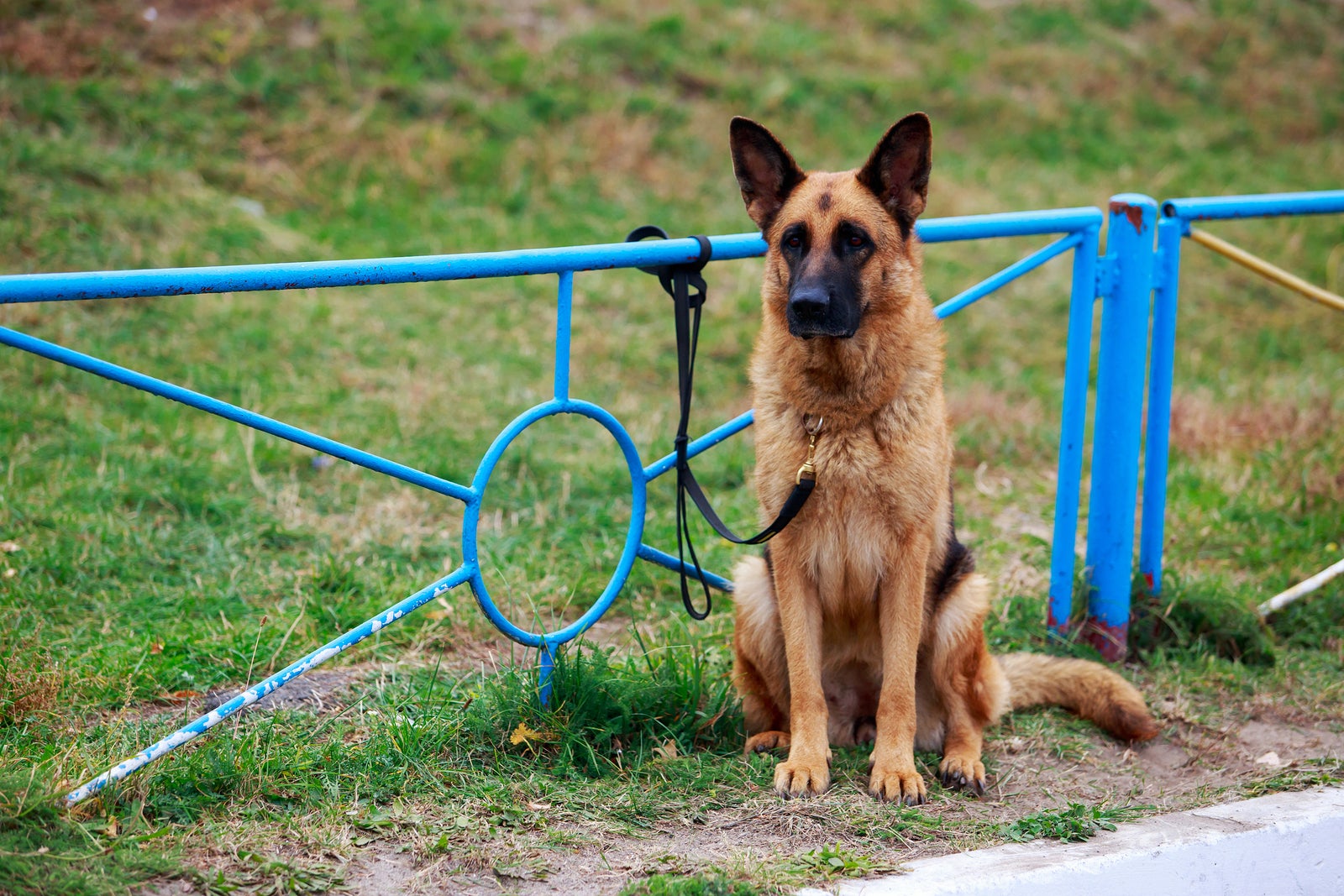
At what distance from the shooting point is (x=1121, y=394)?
154 inches

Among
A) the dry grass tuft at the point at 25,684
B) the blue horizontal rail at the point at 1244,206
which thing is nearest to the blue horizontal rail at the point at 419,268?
the blue horizontal rail at the point at 1244,206

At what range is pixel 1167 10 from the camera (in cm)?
1357

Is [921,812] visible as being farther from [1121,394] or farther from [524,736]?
[1121,394]

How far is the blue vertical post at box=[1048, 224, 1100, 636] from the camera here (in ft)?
12.9

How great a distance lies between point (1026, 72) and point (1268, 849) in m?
10.5

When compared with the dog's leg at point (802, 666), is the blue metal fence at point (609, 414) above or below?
above

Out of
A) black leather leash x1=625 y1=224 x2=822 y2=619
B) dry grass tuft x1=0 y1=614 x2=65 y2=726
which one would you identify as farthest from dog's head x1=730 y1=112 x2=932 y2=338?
dry grass tuft x1=0 y1=614 x2=65 y2=726

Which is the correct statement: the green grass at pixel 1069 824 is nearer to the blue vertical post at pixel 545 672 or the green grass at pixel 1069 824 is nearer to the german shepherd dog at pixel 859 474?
the german shepherd dog at pixel 859 474

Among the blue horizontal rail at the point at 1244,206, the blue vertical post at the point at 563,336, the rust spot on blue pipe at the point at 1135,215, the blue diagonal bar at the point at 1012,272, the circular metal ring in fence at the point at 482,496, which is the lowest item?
the circular metal ring in fence at the point at 482,496

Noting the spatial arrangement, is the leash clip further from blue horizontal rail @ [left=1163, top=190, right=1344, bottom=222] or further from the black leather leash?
blue horizontal rail @ [left=1163, top=190, right=1344, bottom=222]

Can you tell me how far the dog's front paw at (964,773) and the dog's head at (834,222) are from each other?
128 cm

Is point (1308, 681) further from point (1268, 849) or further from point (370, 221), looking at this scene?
point (370, 221)

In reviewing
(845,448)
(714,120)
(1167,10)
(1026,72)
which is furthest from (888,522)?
(1167,10)

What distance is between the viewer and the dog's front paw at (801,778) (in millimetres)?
3039
